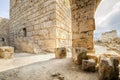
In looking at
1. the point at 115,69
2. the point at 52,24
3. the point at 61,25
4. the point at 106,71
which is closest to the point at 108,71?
the point at 106,71

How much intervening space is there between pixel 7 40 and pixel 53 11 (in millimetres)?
8647

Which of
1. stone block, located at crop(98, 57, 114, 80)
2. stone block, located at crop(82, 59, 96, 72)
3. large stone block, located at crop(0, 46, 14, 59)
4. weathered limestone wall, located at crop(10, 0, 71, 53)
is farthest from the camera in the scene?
weathered limestone wall, located at crop(10, 0, 71, 53)

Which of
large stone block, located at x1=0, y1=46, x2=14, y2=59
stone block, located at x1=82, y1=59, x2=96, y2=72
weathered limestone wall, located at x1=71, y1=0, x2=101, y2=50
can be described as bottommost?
stone block, located at x1=82, y1=59, x2=96, y2=72

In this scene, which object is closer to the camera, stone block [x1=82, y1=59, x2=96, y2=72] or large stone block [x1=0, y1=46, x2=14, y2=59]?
stone block [x1=82, y1=59, x2=96, y2=72]

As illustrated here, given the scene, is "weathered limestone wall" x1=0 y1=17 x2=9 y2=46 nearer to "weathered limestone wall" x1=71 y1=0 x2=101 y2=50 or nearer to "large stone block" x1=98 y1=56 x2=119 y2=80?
"weathered limestone wall" x1=71 y1=0 x2=101 y2=50

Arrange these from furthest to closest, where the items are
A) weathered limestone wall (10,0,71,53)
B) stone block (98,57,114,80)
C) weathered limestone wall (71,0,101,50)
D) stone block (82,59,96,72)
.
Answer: weathered limestone wall (10,0,71,53) → weathered limestone wall (71,0,101,50) → stone block (82,59,96,72) → stone block (98,57,114,80)

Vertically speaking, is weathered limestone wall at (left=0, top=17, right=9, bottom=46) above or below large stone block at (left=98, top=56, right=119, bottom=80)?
above

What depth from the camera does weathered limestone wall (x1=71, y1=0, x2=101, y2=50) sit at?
374 centimetres

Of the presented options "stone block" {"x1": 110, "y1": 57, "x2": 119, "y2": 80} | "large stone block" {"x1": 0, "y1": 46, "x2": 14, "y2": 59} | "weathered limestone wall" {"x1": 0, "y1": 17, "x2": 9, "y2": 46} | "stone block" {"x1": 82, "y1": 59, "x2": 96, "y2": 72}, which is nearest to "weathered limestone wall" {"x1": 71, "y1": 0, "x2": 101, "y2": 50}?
"stone block" {"x1": 82, "y1": 59, "x2": 96, "y2": 72}

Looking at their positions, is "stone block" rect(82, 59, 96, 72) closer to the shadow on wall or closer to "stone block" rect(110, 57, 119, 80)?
"stone block" rect(110, 57, 119, 80)

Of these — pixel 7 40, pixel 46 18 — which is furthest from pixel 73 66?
pixel 7 40

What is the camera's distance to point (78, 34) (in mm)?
4051

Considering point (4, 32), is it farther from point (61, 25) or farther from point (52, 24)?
point (52, 24)

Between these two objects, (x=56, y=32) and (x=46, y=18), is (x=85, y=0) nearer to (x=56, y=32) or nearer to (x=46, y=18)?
(x=56, y=32)
